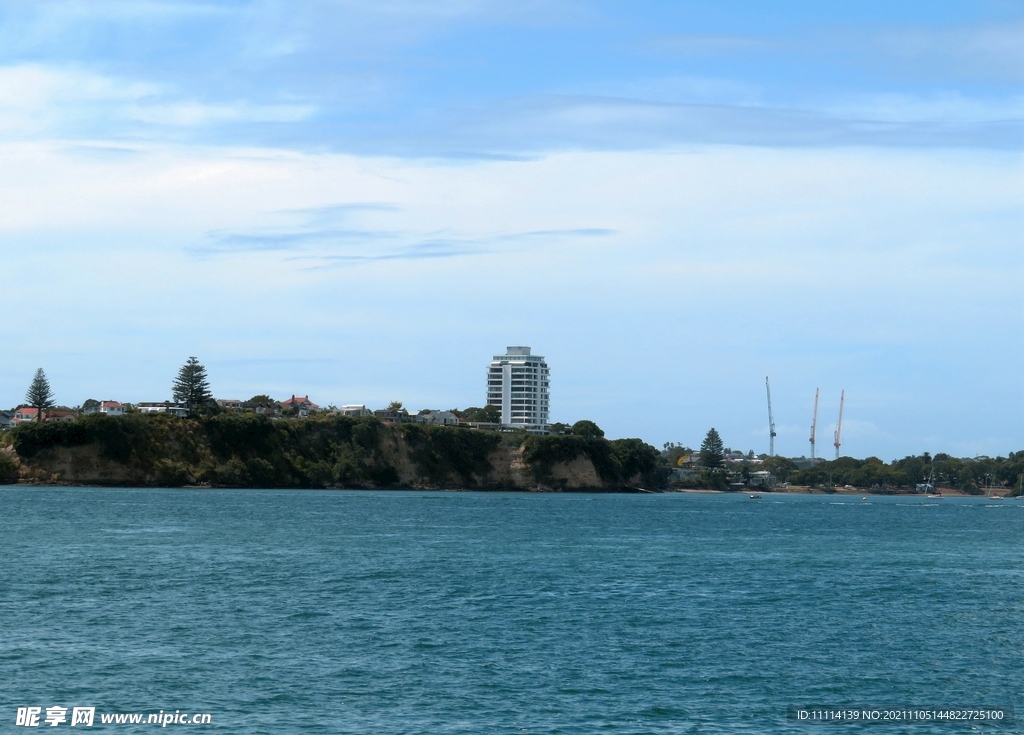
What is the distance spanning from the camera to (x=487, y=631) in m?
39.9

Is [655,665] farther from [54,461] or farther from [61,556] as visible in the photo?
[54,461]

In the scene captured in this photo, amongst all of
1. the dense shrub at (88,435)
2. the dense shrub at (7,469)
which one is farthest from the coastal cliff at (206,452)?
the dense shrub at (7,469)

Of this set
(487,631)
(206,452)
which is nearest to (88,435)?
(206,452)

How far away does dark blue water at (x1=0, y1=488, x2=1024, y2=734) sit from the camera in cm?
2866

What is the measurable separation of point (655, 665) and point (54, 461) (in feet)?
484

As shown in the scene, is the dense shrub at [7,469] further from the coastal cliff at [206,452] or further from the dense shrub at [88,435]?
the dense shrub at [88,435]

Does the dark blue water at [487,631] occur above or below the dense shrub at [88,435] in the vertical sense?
below

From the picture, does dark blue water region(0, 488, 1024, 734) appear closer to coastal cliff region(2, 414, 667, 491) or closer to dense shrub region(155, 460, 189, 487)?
coastal cliff region(2, 414, 667, 491)

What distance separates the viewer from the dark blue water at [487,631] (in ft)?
94.0

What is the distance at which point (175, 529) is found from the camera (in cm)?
8419

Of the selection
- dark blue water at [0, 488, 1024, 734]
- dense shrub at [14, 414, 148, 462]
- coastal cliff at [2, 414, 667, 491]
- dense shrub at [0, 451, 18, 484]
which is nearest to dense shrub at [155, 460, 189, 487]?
coastal cliff at [2, 414, 667, 491]

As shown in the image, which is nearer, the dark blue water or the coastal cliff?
the dark blue water

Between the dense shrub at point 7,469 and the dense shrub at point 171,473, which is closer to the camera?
the dense shrub at point 7,469

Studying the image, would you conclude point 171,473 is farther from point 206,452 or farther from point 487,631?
point 487,631
